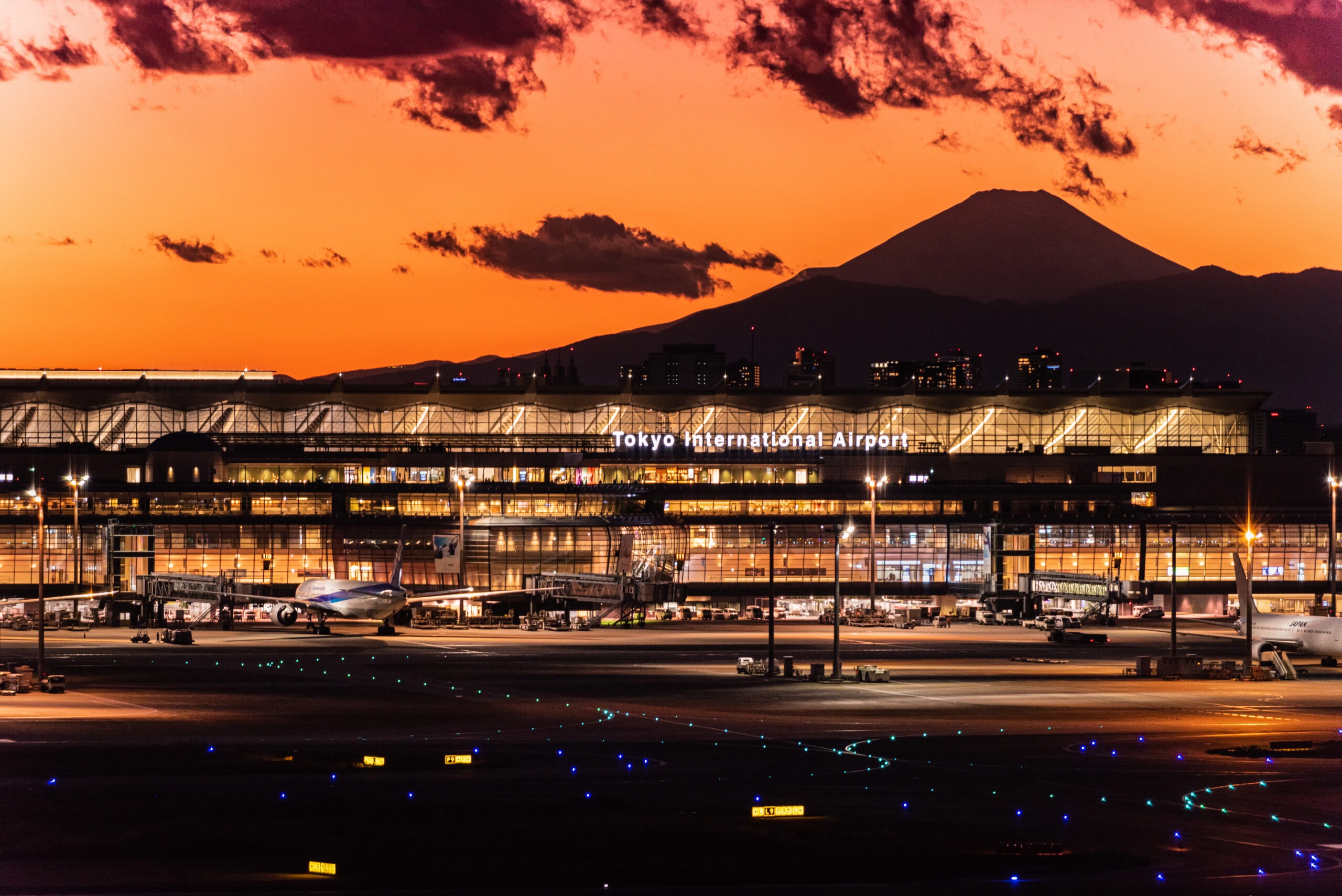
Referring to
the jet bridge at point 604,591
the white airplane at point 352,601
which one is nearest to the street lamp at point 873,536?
the jet bridge at point 604,591

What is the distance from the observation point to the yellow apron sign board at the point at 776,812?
130 feet

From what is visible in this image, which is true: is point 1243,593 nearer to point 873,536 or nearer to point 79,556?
point 873,536

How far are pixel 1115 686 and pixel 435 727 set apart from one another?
39024mm

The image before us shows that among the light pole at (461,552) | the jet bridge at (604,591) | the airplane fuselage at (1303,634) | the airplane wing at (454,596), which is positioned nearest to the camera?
the airplane fuselage at (1303,634)

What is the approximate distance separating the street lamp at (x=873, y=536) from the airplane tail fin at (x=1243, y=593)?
142ft

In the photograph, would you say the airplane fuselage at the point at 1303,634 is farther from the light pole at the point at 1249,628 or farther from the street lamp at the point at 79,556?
the street lamp at the point at 79,556

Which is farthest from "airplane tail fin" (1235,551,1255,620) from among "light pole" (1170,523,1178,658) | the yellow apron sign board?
the yellow apron sign board

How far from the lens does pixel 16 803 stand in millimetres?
40375

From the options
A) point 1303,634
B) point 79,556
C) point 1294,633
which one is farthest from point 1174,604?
point 79,556

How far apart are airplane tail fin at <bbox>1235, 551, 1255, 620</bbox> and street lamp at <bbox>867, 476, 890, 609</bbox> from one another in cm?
4337

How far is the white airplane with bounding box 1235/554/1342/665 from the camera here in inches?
3708

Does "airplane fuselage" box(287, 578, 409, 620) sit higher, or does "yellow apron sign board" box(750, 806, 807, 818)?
"yellow apron sign board" box(750, 806, 807, 818)

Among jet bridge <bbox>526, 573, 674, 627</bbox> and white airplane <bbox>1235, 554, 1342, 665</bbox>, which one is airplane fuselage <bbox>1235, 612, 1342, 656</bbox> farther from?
jet bridge <bbox>526, 573, 674, 627</bbox>

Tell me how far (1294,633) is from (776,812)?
67.3 metres
